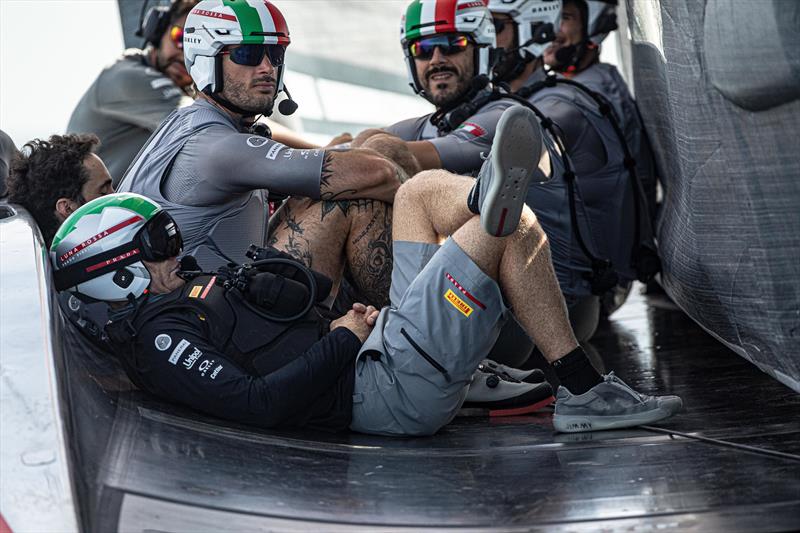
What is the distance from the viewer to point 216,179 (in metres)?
3.85

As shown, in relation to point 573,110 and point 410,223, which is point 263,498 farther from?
point 573,110

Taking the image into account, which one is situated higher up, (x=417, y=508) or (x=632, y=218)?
(x=417, y=508)

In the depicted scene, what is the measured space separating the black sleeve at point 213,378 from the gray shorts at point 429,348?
0.62ft

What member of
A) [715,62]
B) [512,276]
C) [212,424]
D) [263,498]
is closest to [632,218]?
[715,62]

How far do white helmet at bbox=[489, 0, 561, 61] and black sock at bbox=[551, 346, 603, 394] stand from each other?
265 centimetres

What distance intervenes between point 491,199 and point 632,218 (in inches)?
93.9

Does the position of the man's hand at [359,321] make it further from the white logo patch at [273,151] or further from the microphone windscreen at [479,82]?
the microphone windscreen at [479,82]

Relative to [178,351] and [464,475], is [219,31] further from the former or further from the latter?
[464,475]

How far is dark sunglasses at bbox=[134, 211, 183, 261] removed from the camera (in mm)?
3252

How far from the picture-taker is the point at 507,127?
2.93 m

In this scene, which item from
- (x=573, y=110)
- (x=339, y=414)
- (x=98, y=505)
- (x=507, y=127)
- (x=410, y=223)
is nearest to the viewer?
(x=98, y=505)

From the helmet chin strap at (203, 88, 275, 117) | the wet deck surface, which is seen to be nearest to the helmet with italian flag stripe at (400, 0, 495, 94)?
the helmet chin strap at (203, 88, 275, 117)

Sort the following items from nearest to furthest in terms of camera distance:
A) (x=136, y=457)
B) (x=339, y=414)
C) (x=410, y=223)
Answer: (x=136, y=457), (x=339, y=414), (x=410, y=223)

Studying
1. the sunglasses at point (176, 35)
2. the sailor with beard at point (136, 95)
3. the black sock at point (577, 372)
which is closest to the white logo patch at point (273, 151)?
the black sock at point (577, 372)
